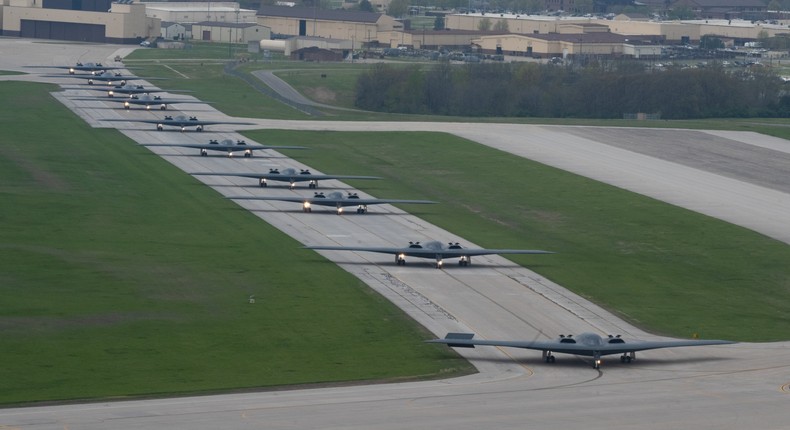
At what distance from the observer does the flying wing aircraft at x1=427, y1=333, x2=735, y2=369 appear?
198 ft

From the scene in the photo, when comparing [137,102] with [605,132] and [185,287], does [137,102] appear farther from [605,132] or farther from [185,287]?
[185,287]

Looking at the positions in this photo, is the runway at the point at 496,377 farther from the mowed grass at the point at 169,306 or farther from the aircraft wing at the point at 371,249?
the mowed grass at the point at 169,306

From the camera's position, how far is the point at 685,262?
8906cm

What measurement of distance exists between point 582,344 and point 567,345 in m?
0.68

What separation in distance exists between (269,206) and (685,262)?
108 feet

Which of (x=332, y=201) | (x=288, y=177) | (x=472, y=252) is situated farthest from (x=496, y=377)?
(x=288, y=177)

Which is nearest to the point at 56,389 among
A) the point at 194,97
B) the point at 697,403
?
the point at 697,403

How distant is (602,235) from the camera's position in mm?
98438

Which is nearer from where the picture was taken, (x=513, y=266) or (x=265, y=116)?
(x=513, y=266)

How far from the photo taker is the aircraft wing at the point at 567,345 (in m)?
60.3

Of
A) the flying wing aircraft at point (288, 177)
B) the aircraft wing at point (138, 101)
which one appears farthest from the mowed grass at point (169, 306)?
the aircraft wing at point (138, 101)

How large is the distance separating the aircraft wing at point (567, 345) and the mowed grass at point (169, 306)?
937 millimetres

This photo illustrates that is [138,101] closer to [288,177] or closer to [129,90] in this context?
[129,90]

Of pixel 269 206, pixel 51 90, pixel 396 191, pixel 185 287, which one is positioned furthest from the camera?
pixel 51 90
